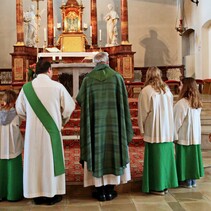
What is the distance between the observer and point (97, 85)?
4062mm

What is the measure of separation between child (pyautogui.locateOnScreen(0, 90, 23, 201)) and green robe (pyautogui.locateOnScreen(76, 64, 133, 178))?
743mm

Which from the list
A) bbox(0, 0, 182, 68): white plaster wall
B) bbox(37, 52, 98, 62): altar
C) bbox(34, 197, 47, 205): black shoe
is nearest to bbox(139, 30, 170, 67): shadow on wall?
bbox(0, 0, 182, 68): white plaster wall

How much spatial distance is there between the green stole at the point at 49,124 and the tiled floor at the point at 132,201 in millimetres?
457

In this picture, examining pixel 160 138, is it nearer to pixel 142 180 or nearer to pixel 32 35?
pixel 142 180

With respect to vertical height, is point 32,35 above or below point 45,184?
above

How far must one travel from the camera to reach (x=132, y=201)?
4145 millimetres

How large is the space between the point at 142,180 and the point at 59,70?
513 centimetres

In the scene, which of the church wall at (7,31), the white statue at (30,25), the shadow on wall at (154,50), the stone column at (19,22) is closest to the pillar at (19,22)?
the stone column at (19,22)

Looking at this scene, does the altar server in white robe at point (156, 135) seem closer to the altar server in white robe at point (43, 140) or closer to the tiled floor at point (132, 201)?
the tiled floor at point (132, 201)

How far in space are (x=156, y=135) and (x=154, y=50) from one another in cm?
985

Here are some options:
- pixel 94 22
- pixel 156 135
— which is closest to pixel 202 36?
pixel 94 22

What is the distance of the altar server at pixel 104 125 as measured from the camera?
158 inches

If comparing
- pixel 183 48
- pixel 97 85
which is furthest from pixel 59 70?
pixel 183 48

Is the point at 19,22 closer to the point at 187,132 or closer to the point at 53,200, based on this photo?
the point at 187,132
